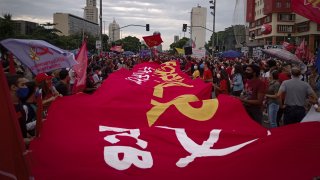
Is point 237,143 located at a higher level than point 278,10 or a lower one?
lower

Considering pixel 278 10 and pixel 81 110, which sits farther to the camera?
pixel 278 10

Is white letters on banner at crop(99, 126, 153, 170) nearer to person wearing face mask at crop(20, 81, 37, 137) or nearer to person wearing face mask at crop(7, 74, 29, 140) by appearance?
person wearing face mask at crop(7, 74, 29, 140)

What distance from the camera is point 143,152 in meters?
4.73

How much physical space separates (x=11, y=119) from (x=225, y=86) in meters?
10.8

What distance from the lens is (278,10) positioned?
93062 mm

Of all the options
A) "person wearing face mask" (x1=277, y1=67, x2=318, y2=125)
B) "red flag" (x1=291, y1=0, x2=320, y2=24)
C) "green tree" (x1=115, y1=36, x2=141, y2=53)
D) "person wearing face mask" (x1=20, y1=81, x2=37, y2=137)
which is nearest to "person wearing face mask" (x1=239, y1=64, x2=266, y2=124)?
"person wearing face mask" (x1=277, y1=67, x2=318, y2=125)

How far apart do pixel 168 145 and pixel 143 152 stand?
34 centimetres

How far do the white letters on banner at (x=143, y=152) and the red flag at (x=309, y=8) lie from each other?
10.9 feet

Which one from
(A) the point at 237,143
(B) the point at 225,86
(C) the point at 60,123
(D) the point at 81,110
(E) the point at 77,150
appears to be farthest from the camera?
(B) the point at 225,86

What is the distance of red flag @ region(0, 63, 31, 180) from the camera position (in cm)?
260

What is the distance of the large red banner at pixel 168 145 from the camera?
438 cm

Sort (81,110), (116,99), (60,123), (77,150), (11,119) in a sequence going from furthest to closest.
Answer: (116,99) → (81,110) → (60,123) → (77,150) → (11,119)

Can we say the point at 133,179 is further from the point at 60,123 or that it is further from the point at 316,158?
the point at 316,158

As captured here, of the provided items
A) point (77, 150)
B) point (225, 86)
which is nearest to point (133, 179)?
point (77, 150)
